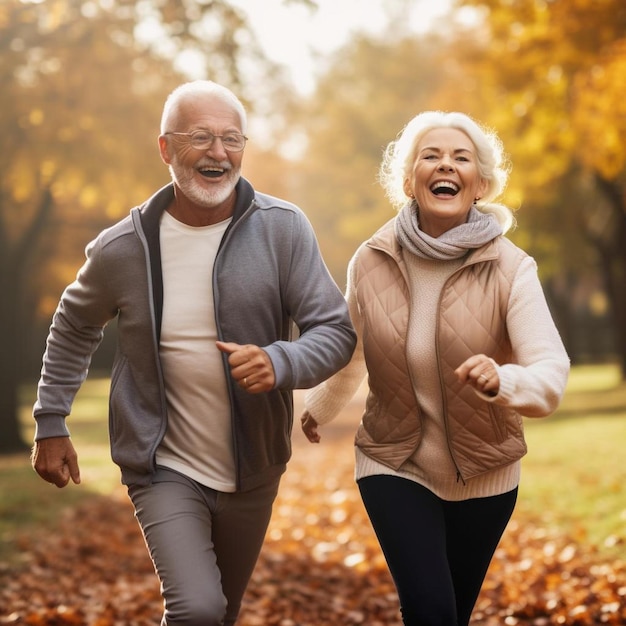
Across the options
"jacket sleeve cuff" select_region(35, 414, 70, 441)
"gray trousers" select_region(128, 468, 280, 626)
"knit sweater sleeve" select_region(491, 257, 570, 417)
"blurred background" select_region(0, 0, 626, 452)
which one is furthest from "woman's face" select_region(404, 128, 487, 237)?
"blurred background" select_region(0, 0, 626, 452)

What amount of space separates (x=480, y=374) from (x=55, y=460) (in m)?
1.86

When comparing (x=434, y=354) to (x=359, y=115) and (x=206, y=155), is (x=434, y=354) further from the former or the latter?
(x=359, y=115)

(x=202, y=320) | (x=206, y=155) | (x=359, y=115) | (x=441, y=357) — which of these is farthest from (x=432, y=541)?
(x=359, y=115)

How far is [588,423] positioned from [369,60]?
75.9 feet

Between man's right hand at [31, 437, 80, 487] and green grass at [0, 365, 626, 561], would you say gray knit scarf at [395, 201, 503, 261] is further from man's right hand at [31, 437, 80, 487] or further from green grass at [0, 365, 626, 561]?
green grass at [0, 365, 626, 561]

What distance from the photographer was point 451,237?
4121 millimetres

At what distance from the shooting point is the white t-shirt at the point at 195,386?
13.6 ft

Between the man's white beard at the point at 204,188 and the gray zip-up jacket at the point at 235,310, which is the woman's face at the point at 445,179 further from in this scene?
the man's white beard at the point at 204,188

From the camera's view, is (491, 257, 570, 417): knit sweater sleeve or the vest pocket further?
the vest pocket

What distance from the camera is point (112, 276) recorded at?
424cm

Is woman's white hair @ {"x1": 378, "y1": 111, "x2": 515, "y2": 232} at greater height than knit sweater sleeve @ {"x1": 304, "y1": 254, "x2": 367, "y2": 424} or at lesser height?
greater

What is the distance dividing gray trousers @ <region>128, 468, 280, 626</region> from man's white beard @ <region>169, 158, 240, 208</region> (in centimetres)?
107

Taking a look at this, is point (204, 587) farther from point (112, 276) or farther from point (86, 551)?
point (86, 551)

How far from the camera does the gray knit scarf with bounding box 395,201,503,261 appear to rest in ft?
13.4
